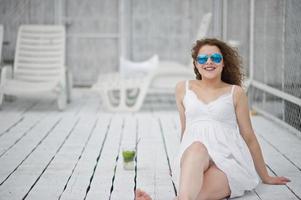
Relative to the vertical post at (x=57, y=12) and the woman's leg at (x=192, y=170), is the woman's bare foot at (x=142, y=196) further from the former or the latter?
the vertical post at (x=57, y=12)

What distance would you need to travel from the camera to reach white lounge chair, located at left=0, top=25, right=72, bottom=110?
753cm

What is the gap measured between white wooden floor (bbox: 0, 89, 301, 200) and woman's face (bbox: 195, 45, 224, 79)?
754 mm

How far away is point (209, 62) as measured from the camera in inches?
142

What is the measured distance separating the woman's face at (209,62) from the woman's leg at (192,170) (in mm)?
464

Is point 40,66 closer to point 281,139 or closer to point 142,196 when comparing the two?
point 281,139

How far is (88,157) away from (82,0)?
5373 mm

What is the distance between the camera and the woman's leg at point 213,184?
134 inches

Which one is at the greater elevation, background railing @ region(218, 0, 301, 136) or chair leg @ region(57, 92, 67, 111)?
background railing @ region(218, 0, 301, 136)

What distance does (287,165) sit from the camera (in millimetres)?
4520

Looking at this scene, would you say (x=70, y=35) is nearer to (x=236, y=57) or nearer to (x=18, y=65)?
(x=18, y=65)

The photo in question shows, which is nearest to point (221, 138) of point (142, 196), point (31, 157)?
point (142, 196)

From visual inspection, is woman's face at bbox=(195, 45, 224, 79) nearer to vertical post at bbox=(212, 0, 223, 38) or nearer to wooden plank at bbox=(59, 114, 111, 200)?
wooden plank at bbox=(59, 114, 111, 200)

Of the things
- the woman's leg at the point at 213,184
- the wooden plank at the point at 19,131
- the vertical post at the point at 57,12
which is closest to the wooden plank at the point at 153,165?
the woman's leg at the point at 213,184

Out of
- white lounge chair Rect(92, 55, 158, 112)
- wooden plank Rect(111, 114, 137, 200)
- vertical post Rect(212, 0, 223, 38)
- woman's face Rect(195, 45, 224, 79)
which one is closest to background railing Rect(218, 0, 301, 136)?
vertical post Rect(212, 0, 223, 38)
